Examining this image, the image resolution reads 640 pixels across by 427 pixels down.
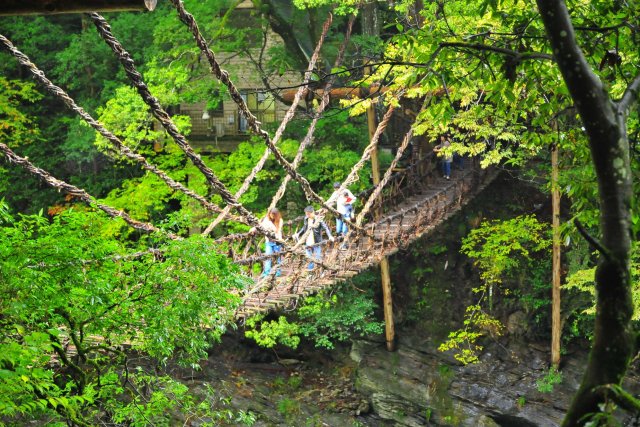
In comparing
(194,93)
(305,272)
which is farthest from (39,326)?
(194,93)

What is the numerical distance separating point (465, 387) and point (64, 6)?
1185cm

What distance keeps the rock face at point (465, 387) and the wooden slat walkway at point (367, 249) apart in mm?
2698

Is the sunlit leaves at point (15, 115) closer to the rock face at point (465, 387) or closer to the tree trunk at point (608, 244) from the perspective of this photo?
the rock face at point (465, 387)

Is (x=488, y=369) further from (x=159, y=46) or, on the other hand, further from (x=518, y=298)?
(x=159, y=46)

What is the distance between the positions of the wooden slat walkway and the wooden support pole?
5894 mm

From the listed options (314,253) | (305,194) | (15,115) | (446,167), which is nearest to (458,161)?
(446,167)

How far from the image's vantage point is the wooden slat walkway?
9000 millimetres

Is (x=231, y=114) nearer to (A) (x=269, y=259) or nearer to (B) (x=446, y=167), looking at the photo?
(B) (x=446, y=167)

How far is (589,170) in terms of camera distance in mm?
4500

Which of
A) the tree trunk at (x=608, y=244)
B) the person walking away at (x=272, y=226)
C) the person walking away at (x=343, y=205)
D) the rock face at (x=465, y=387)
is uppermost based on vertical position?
the tree trunk at (x=608, y=244)

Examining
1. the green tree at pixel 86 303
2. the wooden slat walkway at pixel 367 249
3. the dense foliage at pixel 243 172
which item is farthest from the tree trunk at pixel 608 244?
the wooden slat walkway at pixel 367 249

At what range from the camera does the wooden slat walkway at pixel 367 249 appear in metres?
9.00

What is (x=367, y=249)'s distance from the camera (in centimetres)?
1080

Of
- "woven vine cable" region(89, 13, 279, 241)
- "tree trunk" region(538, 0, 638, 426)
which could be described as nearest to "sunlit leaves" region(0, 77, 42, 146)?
"woven vine cable" region(89, 13, 279, 241)
